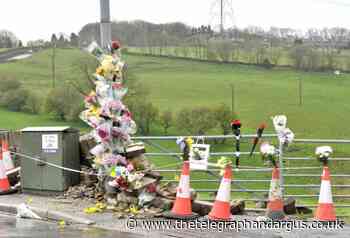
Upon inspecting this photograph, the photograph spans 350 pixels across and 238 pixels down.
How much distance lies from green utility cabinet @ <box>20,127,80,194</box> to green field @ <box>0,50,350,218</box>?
58.5 meters

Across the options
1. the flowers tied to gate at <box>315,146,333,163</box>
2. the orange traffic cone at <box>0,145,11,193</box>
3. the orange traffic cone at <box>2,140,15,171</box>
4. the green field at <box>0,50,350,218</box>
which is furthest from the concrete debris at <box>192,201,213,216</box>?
the green field at <box>0,50,350,218</box>

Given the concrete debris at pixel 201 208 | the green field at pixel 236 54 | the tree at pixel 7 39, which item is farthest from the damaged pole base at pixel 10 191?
the tree at pixel 7 39

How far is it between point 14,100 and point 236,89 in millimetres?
41420

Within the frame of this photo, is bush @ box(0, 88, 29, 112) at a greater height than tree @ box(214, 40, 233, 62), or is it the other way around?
tree @ box(214, 40, 233, 62)

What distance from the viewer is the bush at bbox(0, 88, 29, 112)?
8744 cm

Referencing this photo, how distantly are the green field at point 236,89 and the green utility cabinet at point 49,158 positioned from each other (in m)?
58.5

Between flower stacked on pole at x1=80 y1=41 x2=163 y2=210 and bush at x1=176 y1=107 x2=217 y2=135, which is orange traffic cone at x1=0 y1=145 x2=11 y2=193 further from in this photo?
bush at x1=176 y1=107 x2=217 y2=135

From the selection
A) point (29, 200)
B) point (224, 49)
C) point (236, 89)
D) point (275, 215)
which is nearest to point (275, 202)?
point (275, 215)

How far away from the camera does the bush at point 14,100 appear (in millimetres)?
87438

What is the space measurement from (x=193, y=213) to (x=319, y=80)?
115 metres

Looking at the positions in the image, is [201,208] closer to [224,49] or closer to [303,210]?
Answer: [303,210]

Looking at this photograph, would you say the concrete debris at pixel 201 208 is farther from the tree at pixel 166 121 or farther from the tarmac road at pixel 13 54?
the tarmac road at pixel 13 54

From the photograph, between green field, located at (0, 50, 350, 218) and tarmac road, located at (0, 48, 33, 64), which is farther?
tarmac road, located at (0, 48, 33, 64)

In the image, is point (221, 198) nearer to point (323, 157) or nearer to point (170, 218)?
point (170, 218)
